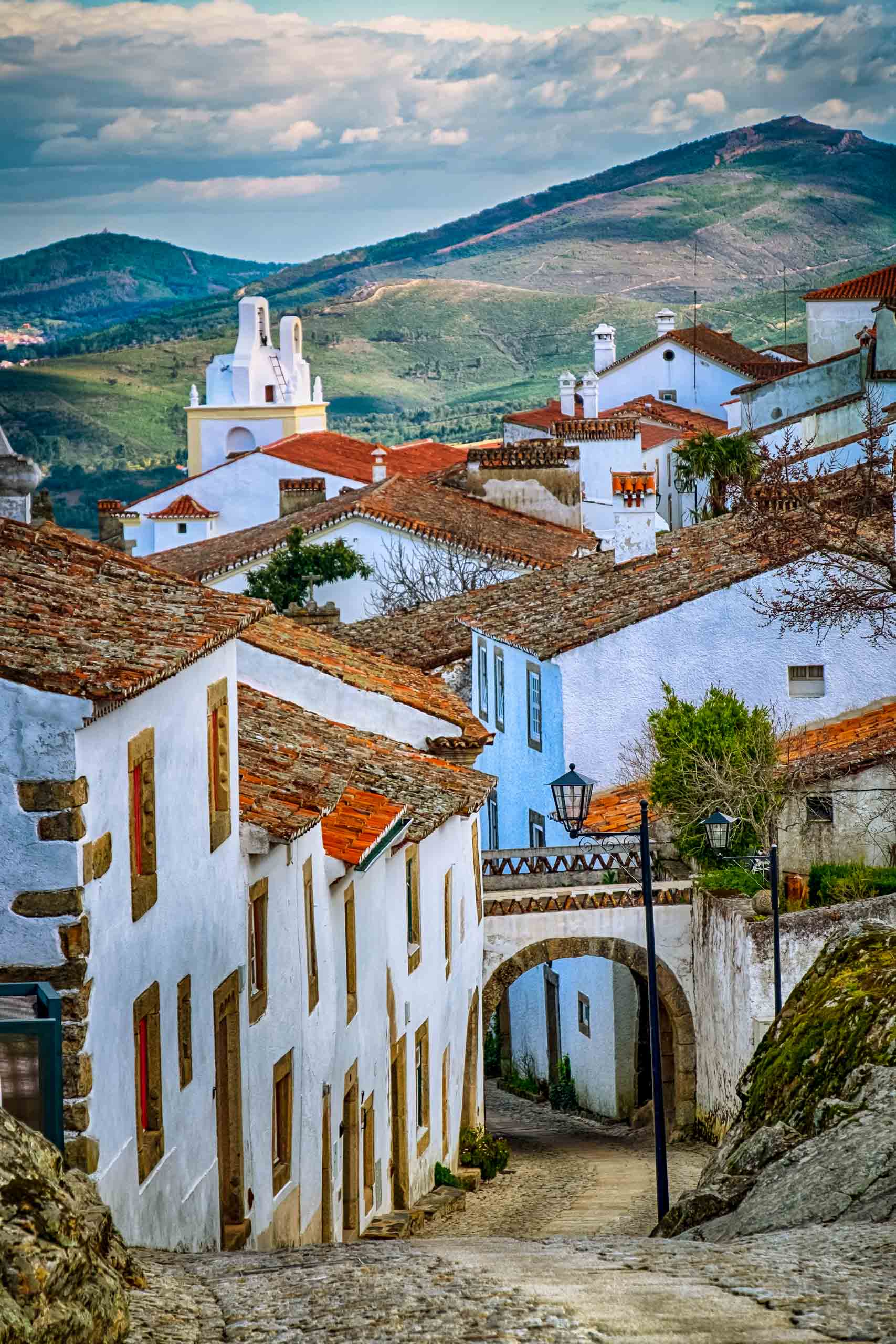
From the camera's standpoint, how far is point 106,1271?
924cm

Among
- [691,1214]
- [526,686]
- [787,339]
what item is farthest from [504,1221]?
[787,339]

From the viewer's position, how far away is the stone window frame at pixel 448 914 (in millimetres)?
29109

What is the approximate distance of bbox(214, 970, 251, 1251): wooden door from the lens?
56.9ft

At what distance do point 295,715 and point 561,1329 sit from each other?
16.0 m

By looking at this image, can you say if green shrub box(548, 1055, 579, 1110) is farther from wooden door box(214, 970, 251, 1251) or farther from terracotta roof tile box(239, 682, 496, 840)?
wooden door box(214, 970, 251, 1251)

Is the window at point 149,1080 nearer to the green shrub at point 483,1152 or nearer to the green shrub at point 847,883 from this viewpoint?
the green shrub at point 483,1152

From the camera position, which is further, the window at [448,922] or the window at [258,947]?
the window at [448,922]

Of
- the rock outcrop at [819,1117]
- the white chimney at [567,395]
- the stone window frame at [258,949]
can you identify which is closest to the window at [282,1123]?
the stone window frame at [258,949]

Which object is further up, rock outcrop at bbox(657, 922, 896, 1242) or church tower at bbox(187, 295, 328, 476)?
church tower at bbox(187, 295, 328, 476)

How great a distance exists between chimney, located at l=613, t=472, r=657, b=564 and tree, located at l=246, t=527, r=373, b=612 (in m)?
15.4

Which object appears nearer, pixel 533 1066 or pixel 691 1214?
pixel 691 1214

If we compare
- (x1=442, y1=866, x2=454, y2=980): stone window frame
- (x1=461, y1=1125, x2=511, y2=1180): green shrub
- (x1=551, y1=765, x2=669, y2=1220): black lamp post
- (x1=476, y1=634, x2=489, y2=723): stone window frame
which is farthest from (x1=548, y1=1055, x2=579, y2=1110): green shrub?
(x1=551, y1=765, x2=669, y2=1220): black lamp post

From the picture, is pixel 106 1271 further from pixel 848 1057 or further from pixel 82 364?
pixel 82 364

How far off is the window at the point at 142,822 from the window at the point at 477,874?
648 inches
